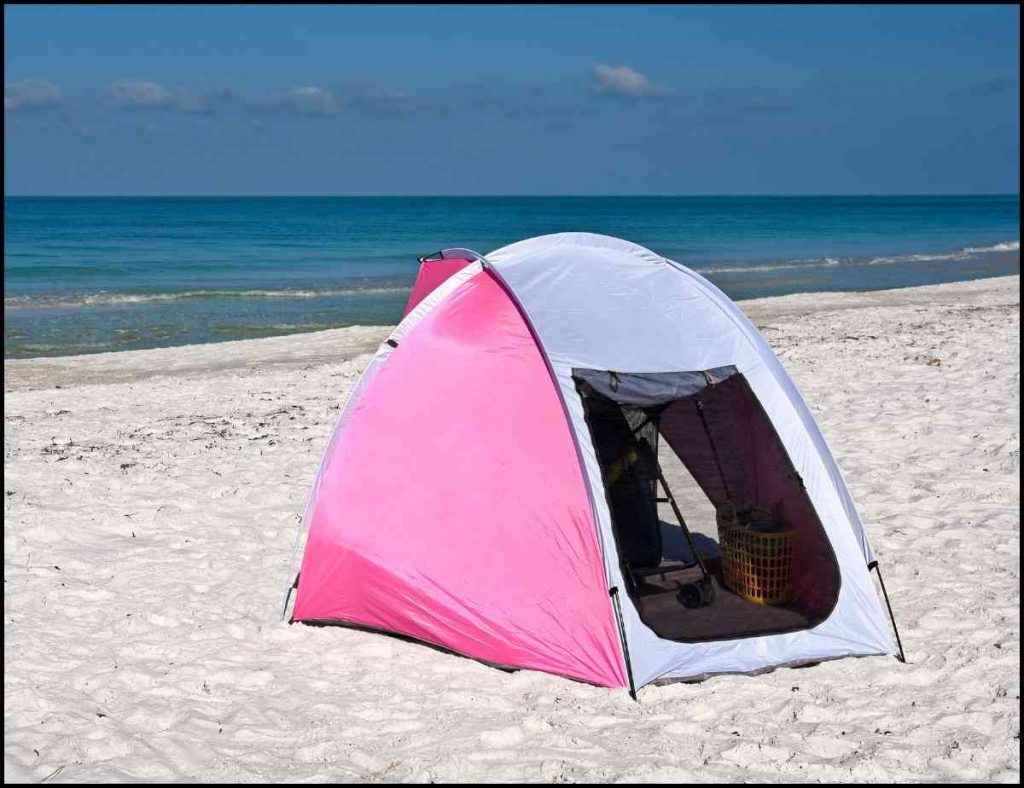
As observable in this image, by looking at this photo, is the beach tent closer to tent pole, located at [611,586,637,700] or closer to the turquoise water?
tent pole, located at [611,586,637,700]

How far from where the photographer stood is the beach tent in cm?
527

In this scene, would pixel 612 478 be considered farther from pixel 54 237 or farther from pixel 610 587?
pixel 54 237

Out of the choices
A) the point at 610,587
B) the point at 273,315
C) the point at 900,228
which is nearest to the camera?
the point at 610,587

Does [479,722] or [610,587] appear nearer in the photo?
[479,722]

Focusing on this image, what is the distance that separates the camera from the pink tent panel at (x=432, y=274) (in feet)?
20.8

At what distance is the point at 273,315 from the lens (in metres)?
23.1

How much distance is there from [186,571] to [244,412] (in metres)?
4.52

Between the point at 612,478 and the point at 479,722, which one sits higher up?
the point at 612,478

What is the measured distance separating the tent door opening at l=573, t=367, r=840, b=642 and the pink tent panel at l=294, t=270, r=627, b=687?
31 centimetres

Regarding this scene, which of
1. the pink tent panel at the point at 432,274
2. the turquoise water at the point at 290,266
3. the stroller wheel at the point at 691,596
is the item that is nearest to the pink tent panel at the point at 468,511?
the pink tent panel at the point at 432,274

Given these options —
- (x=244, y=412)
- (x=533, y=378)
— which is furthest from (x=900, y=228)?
(x=533, y=378)

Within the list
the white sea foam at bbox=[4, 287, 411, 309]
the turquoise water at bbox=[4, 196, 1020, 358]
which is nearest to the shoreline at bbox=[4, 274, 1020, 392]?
the turquoise water at bbox=[4, 196, 1020, 358]

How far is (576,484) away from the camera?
5309 mm

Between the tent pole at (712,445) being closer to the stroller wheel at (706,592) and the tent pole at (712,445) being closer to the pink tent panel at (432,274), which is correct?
the stroller wheel at (706,592)
